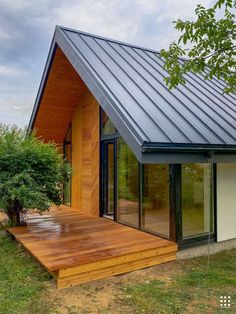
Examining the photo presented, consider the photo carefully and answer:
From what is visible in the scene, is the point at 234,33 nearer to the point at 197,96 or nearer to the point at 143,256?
the point at 197,96

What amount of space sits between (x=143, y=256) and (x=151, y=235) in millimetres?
911

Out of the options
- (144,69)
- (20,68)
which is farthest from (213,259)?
(20,68)

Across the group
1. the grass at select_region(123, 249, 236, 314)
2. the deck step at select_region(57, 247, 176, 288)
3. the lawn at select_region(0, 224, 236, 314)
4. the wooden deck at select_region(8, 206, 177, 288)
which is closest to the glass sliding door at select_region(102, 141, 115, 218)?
the wooden deck at select_region(8, 206, 177, 288)

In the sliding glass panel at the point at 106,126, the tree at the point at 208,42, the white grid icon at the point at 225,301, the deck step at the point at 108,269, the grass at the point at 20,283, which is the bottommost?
the white grid icon at the point at 225,301

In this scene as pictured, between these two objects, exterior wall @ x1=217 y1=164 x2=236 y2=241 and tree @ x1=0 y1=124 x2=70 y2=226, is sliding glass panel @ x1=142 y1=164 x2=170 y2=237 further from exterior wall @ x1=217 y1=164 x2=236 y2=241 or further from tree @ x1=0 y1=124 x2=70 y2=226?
tree @ x1=0 y1=124 x2=70 y2=226

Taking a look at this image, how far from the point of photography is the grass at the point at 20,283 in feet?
10.6

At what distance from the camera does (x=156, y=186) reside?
532 centimetres

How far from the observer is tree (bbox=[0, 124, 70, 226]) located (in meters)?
5.47

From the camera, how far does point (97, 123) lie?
24.6 ft

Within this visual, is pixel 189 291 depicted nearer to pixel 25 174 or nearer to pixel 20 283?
pixel 20 283

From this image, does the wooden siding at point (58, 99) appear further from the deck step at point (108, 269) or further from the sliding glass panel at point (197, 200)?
the deck step at point (108, 269)

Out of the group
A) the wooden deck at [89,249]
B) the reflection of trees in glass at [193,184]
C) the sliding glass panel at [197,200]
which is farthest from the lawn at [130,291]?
the reflection of trees in glass at [193,184]

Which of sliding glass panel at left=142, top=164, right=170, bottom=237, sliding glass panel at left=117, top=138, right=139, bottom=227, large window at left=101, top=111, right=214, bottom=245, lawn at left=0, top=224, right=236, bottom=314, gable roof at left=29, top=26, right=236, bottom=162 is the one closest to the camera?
lawn at left=0, top=224, right=236, bottom=314

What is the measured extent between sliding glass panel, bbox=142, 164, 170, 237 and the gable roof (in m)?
0.98
